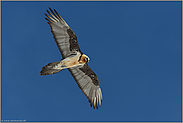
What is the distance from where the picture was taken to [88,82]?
2061 cm

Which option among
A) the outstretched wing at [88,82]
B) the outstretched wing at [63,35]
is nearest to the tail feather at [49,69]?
the outstretched wing at [63,35]

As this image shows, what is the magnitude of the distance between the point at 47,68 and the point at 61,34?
3.34 metres

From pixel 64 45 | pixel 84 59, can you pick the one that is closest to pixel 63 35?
pixel 64 45

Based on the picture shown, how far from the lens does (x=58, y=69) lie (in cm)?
1830

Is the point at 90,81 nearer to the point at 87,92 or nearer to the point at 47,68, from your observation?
the point at 87,92

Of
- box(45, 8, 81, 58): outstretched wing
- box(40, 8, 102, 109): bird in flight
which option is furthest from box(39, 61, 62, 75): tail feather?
box(45, 8, 81, 58): outstretched wing

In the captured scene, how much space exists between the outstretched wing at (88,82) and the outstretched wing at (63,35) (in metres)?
2.32

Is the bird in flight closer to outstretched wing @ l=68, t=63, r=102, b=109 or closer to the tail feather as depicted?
the tail feather

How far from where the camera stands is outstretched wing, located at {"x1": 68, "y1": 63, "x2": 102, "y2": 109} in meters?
20.3

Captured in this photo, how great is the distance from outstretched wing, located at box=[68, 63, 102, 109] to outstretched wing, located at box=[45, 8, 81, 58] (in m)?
2.32

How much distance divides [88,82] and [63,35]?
212 inches

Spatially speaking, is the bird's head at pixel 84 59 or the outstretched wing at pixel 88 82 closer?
the bird's head at pixel 84 59

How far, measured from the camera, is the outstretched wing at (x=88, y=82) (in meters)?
20.3

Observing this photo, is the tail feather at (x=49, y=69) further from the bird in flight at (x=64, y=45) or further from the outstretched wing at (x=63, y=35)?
the outstretched wing at (x=63, y=35)
